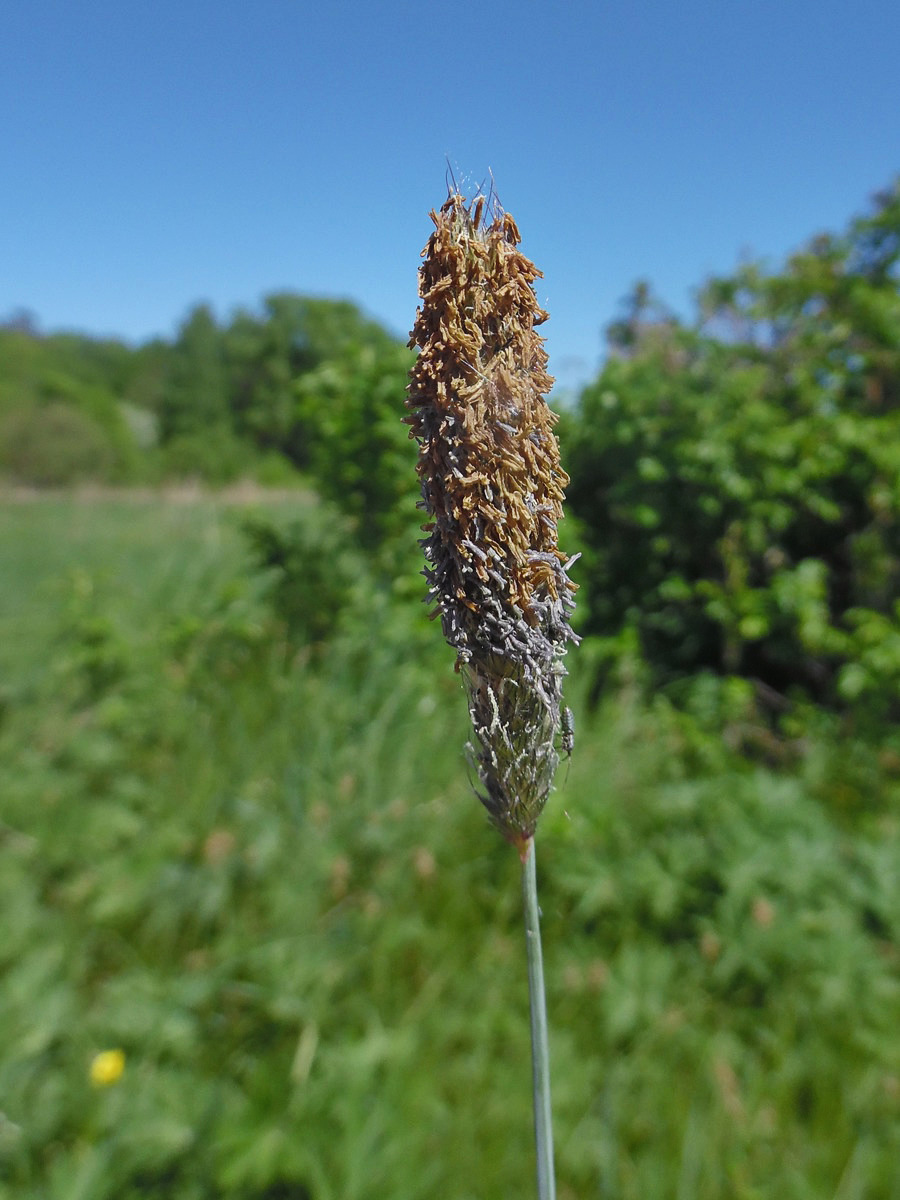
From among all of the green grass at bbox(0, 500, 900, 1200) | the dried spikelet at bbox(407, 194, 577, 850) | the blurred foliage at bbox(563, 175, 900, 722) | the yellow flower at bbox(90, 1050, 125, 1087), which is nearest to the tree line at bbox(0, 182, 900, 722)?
the blurred foliage at bbox(563, 175, 900, 722)

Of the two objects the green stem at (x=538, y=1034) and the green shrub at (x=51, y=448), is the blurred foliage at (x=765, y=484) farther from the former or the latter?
the green shrub at (x=51, y=448)

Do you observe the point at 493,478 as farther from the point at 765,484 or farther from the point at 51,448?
the point at 51,448

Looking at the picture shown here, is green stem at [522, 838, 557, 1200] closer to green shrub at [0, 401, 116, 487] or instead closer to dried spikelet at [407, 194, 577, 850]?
dried spikelet at [407, 194, 577, 850]

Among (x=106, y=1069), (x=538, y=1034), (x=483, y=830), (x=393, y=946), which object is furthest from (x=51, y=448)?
(x=538, y=1034)

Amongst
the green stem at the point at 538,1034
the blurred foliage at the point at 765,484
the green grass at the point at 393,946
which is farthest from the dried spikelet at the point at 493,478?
the blurred foliage at the point at 765,484

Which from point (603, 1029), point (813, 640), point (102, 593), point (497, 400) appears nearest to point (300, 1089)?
point (603, 1029)
